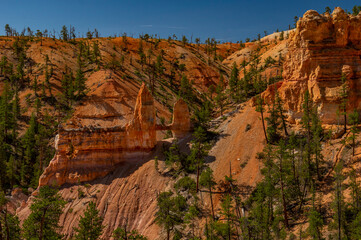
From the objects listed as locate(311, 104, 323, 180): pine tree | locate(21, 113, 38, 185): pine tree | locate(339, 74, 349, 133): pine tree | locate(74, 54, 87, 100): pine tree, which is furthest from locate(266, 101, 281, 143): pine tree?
locate(74, 54, 87, 100): pine tree

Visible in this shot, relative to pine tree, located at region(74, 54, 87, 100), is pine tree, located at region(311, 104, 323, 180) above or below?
below

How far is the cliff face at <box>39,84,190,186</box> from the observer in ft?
144

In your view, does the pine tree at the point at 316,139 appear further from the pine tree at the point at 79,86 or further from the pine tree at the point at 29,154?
the pine tree at the point at 79,86

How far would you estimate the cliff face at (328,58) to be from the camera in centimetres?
3872

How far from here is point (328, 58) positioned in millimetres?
39656

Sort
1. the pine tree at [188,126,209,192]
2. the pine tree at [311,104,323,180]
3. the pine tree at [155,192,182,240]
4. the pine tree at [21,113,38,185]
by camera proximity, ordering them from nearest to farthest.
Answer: the pine tree at [155,192,182,240] < the pine tree at [311,104,323,180] < the pine tree at [188,126,209,192] < the pine tree at [21,113,38,185]

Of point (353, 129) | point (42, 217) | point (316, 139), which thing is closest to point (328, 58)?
point (353, 129)

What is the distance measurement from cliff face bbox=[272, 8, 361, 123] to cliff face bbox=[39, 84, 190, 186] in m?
23.6

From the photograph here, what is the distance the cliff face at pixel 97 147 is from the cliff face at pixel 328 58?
23.6 meters

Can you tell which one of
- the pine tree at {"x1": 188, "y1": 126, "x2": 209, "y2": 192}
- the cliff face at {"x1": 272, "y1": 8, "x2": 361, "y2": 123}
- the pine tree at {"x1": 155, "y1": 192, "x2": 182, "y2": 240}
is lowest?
the pine tree at {"x1": 155, "y1": 192, "x2": 182, "y2": 240}

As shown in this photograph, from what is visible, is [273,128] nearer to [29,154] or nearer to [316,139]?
[316,139]

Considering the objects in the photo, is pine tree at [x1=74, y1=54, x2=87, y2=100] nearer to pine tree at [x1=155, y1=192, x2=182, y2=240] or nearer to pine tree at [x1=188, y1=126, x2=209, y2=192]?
pine tree at [x1=188, y1=126, x2=209, y2=192]

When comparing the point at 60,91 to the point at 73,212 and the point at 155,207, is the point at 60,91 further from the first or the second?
the point at 155,207

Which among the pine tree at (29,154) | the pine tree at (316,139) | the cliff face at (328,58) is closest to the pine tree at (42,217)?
the pine tree at (316,139)
